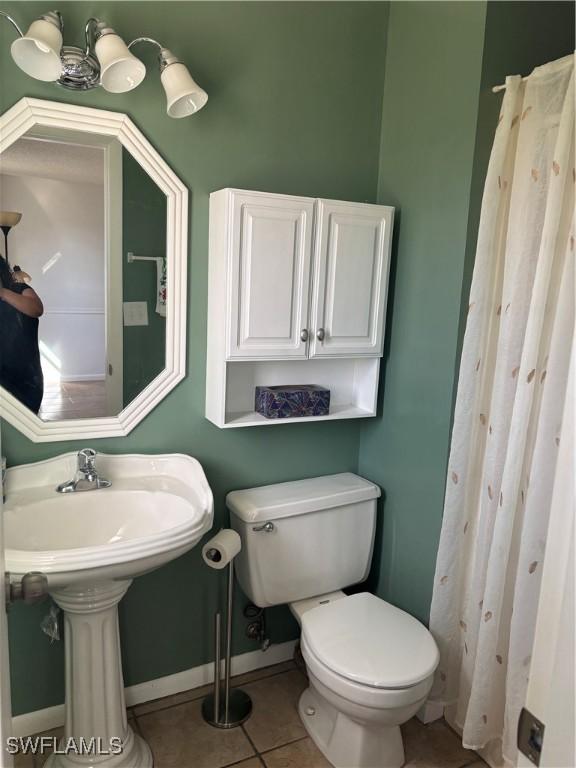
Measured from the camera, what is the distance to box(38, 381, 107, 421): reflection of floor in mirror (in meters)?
1.81

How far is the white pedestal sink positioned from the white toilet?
344 millimetres

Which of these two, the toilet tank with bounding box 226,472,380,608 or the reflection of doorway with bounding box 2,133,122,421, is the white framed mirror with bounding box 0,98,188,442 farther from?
the toilet tank with bounding box 226,472,380,608

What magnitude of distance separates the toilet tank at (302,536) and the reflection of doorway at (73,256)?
62 centimetres

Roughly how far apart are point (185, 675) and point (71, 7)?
2278 mm

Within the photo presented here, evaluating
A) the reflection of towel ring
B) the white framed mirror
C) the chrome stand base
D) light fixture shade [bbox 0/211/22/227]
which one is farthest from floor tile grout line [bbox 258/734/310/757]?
light fixture shade [bbox 0/211/22/227]

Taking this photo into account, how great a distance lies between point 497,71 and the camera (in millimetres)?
1789

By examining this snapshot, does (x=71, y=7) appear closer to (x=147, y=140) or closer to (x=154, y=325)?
(x=147, y=140)

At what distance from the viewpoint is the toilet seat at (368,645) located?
1.69 m

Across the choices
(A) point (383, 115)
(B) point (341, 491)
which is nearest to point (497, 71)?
(A) point (383, 115)

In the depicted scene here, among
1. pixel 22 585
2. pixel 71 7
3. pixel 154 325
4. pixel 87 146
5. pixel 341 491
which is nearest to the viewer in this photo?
pixel 22 585

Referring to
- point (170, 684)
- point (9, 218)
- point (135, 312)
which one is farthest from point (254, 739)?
point (9, 218)

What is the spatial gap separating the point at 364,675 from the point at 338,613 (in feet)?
1.01

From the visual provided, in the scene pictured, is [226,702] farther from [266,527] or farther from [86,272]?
[86,272]

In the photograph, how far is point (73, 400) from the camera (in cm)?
185
